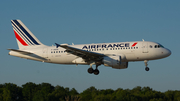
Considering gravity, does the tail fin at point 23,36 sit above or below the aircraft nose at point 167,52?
above

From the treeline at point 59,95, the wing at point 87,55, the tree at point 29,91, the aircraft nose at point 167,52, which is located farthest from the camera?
the tree at point 29,91

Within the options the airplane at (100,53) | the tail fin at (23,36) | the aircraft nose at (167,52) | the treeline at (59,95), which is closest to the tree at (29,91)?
the treeline at (59,95)

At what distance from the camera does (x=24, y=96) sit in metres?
139

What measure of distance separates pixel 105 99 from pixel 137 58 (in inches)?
3097

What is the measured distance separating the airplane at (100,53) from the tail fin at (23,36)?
1.37 metres

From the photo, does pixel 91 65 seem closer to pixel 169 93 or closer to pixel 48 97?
pixel 48 97

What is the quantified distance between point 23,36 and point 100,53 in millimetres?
18304

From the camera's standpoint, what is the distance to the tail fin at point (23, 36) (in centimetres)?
5481

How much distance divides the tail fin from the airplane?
137cm

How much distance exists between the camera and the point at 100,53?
1870 inches

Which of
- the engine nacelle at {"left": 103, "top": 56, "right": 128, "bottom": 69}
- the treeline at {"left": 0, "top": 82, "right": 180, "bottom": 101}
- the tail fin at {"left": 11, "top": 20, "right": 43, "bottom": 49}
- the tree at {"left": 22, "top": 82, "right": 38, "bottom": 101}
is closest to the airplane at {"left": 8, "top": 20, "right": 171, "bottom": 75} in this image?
the engine nacelle at {"left": 103, "top": 56, "right": 128, "bottom": 69}

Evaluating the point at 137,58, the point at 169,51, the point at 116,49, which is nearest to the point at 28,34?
the point at 116,49

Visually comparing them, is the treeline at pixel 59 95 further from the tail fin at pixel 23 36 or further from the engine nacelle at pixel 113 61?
the engine nacelle at pixel 113 61

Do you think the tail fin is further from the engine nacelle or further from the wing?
the engine nacelle
